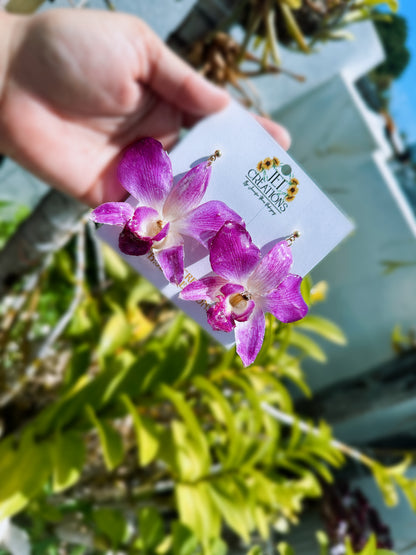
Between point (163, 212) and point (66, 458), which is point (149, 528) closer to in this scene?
point (66, 458)

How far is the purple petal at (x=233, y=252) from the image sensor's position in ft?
1.50

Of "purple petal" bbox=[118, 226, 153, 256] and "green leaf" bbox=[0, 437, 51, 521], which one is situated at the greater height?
"purple petal" bbox=[118, 226, 153, 256]

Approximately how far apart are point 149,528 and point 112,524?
0.33 feet

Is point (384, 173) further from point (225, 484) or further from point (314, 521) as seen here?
point (314, 521)

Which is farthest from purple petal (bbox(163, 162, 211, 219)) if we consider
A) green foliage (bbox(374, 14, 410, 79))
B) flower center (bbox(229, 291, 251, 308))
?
green foliage (bbox(374, 14, 410, 79))

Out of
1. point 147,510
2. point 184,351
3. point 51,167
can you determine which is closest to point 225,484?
point 147,510

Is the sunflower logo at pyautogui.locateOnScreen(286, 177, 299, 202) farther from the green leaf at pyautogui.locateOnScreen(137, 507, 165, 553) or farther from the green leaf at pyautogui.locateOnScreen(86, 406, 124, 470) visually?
the green leaf at pyautogui.locateOnScreen(137, 507, 165, 553)

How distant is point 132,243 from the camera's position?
0.47 m

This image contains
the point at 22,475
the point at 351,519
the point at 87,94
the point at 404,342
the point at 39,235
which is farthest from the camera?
the point at 404,342

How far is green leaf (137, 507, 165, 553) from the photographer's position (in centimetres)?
122

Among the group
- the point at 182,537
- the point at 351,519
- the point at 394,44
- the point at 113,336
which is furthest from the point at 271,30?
the point at 351,519

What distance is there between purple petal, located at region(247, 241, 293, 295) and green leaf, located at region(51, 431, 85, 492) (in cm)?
72

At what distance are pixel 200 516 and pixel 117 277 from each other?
82 centimetres

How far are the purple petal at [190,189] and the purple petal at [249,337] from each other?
0.45 ft
